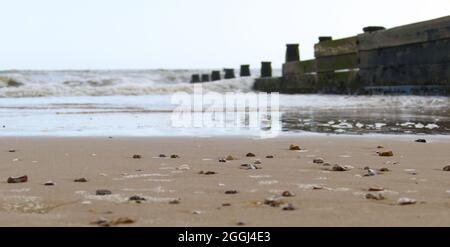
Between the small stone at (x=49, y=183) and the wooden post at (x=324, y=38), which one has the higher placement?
the wooden post at (x=324, y=38)

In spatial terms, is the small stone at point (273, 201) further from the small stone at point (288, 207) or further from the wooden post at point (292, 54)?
the wooden post at point (292, 54)

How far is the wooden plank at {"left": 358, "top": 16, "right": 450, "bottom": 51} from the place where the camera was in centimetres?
1053

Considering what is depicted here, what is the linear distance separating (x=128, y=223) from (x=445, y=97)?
359 inches

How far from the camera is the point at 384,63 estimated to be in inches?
501

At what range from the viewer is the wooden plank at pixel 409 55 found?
10688mm

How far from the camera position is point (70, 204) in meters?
2.25

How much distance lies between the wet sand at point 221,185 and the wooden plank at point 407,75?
6662 millimetres

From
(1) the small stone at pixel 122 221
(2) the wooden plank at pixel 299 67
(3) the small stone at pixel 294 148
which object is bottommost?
(3) the small stone at pixel 294 148

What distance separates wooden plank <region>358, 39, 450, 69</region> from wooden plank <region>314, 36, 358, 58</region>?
2.66ft

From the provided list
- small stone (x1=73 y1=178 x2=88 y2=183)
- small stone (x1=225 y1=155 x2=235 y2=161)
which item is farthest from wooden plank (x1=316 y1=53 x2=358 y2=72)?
small stone (x1=73 y1=178 x2=88 y2=183)

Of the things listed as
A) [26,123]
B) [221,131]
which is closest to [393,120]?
[221,131]

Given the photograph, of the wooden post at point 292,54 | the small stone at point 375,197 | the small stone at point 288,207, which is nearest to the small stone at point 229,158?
the small stone at point 375,197

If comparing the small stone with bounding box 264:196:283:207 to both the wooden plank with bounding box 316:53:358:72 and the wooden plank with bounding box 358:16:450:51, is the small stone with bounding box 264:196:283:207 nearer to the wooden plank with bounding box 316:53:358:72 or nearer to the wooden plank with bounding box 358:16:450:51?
the wooden plank with bounding box 358:16:450:51

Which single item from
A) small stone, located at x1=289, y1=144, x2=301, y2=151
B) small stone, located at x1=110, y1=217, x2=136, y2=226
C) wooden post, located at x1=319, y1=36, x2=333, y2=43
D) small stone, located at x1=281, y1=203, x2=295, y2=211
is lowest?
small stone, located at x1=289, y1=144, x2=301, y2=151
